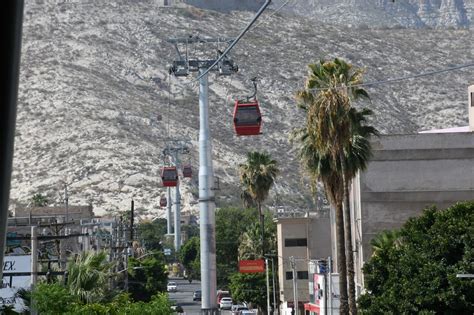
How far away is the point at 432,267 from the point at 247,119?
8.02 m

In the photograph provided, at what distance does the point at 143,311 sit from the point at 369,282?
36.6 ft

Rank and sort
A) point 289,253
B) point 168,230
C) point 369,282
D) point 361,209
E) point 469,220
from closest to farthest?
point 469,220, point 369,282, point 361,209, point 289,253, point 168,230

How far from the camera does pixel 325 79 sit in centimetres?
4912

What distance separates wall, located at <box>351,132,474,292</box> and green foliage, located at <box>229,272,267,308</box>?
122 ft

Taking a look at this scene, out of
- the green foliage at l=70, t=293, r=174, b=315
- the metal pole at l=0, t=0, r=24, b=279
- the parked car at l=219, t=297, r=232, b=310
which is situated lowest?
the metal pole at l=0, t=0, r=24, b=279

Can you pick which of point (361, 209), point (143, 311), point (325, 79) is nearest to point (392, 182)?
point (361, 209)

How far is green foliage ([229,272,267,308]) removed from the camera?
10381 centimetres

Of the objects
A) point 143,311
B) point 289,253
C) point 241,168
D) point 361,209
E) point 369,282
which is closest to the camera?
point 143,311

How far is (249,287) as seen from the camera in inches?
4104

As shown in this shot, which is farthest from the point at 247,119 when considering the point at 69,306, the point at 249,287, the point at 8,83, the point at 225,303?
the point at 225,303

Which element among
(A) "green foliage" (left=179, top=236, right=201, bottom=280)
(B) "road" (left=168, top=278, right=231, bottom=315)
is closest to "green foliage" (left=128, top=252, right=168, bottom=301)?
(B) "road" (left=168, top=278, right=231, bottom=315)

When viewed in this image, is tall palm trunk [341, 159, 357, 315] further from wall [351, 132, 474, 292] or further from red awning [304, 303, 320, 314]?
red awning [304, 303, 320, 314]

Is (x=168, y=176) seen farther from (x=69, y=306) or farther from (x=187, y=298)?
(x=69, y=306)

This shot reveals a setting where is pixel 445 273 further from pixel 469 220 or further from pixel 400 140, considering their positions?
pixel 400 140
